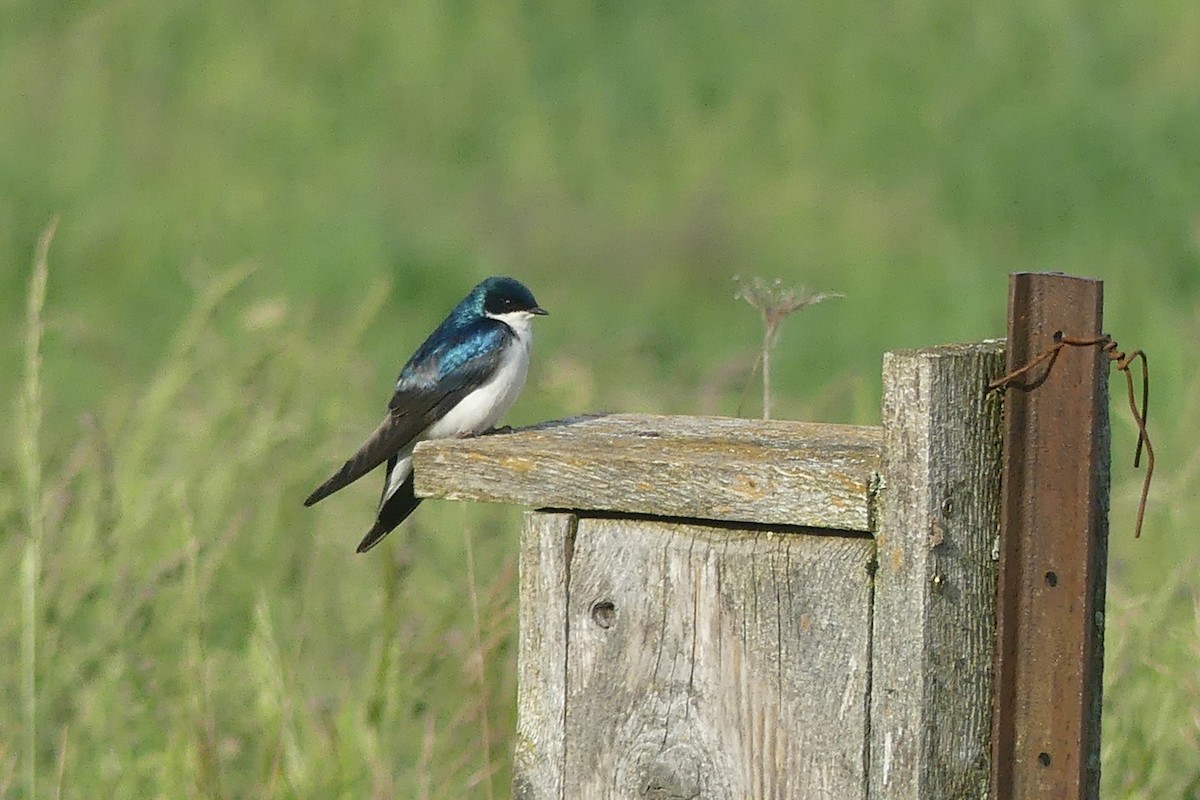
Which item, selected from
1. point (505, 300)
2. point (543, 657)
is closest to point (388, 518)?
point (543, 657)

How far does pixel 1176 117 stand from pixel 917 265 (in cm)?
168

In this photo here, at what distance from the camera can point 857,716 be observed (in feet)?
6.54

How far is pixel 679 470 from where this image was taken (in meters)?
2.07

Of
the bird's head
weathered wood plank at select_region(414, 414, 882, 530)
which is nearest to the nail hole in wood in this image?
weathered wood plank at select_region(414, 414, 882, 530)

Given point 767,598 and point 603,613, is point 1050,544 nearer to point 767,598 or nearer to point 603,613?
point 767,598

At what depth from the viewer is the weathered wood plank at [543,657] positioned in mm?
2166

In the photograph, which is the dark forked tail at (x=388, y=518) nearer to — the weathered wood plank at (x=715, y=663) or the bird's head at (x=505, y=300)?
the weathered wood plank at (x=715, y=663)

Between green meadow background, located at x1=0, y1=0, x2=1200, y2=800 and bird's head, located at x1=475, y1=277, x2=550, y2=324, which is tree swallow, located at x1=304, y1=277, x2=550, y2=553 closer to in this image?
bird's head, located at x1=475, y1=277, x2=550, y2=324

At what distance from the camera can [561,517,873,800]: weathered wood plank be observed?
2.01m

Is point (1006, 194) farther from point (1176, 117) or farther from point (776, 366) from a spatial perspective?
point (776, 366)

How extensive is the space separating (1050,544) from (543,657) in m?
0.57

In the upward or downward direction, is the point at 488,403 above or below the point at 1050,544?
above

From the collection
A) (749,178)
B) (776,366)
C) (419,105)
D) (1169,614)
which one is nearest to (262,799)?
(1169,614)

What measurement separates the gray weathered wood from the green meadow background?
2.05ft
